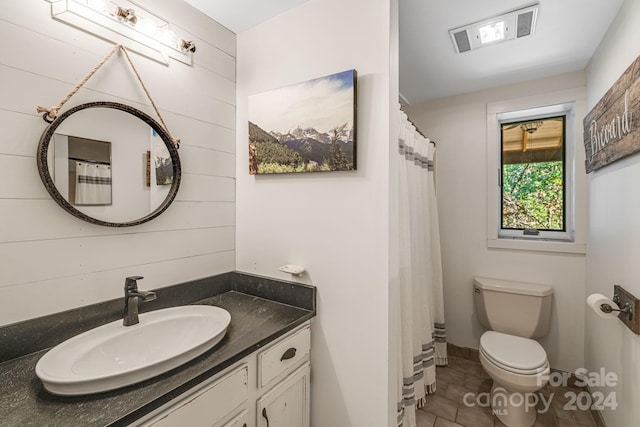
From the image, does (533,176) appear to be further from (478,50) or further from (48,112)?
(48,112)

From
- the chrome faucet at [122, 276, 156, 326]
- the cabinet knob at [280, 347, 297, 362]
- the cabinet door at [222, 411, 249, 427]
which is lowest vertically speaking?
the cabinet door at [222, 411, 249, 427]

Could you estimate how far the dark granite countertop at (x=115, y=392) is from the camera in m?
0.70

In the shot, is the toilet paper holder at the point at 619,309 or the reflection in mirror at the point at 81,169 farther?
the toilet paper holder at the point at 619,309

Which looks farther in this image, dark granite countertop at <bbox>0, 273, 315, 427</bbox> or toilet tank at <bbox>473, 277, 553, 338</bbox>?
toilet tank at <bbox>473, 277, 553, 338</bbox>

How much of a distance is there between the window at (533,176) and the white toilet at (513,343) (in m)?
0.55

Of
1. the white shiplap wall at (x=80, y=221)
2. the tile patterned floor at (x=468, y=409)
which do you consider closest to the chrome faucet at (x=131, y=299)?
the white shiplap wall at (x=80, y=221)

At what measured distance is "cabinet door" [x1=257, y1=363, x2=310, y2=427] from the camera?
1.13 metres

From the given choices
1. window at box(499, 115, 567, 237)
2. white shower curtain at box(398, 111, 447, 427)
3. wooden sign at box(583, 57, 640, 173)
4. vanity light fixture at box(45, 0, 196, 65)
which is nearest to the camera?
vanity light fixture at box(45, 0, 196, 65)

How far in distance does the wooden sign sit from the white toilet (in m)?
1.02

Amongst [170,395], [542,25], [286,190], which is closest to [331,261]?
[286,190]

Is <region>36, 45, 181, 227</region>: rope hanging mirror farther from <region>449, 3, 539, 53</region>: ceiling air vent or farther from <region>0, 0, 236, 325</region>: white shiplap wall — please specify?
<region>449, 3, 539, 53</region>: ceiling air vent

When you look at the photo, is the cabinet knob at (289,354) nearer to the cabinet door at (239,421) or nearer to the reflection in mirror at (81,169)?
the cabinet door at (239,421)

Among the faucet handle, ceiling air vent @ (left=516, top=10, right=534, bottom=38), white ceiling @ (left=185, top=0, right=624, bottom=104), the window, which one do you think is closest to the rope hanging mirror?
the faucet handle

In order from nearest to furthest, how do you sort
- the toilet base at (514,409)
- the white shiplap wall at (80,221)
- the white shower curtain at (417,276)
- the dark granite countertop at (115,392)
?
the dark granite countertop at (115,392)
the white shiplap wall at (80,221)
the white shower curtain at (417,276)
the toilet base at (514,409)
